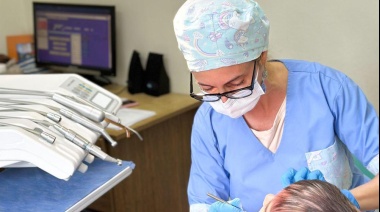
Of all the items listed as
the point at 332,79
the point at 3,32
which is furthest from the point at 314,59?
the point at 3,32

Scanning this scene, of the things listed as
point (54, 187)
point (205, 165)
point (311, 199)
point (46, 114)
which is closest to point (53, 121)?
point (46, 114)

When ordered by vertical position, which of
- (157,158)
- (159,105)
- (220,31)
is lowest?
(157,158)

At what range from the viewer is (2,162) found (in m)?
1.26

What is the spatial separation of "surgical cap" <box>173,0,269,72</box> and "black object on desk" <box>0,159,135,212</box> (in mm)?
361

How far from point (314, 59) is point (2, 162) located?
58.1 inches

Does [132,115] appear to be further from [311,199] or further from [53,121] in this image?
[311,199]

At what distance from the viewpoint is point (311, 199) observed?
1.04m

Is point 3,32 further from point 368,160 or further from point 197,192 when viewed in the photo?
point 368,160

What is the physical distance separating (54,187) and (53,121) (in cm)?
16

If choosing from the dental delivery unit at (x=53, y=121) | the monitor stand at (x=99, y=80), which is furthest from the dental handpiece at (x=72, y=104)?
the monitor stand at (x=99, y=80)

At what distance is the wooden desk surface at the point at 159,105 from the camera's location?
96.4 inches

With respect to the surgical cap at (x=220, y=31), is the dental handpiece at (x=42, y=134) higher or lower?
lower

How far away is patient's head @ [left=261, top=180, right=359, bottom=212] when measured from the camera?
1.03 meters

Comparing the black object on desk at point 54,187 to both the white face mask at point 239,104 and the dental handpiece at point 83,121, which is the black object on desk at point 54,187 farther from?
the white face mask at point 239,104
